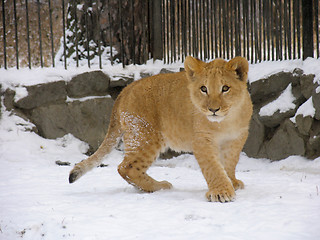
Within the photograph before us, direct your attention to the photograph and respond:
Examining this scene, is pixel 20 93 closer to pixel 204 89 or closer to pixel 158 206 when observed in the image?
pixel 204 89

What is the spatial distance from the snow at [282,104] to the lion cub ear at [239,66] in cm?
228

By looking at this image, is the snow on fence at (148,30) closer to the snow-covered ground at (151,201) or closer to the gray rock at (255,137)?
the snow-covered ground at (151,201)

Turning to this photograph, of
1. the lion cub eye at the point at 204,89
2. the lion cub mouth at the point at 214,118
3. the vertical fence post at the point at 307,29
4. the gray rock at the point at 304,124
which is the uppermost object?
the vertical fence post at the point at 307,29

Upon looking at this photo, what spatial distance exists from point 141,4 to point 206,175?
4.76 meters

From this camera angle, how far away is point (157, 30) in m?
8.12

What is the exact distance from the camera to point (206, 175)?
4215 mm

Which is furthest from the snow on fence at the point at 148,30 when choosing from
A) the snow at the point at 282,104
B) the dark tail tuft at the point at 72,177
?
the dark tail tuft at the point at 72,177

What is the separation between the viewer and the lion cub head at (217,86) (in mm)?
4125

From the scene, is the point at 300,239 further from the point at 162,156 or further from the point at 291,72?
the point at 162,156

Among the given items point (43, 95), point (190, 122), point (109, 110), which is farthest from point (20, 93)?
point (190, 122)

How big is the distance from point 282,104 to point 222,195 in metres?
2.92

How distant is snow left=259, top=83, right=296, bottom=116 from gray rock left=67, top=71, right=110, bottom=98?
269cm

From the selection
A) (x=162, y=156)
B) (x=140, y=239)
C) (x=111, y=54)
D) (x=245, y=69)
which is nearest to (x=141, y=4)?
(x=111, y=54)

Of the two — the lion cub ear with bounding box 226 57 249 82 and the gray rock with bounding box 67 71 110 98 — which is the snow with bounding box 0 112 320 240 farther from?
the gray rock with bounding box 67 71 110 98
